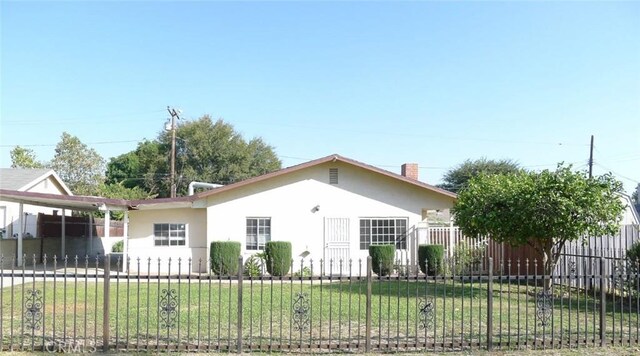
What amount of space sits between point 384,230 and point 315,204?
2.73 metres

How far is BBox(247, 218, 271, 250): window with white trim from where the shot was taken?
68.1 feet

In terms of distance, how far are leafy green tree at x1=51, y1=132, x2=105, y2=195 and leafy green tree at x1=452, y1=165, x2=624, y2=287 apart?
4329cm

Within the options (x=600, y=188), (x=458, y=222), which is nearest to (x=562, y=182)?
(x=600, y=188)

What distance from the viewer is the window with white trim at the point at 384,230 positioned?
825 inches

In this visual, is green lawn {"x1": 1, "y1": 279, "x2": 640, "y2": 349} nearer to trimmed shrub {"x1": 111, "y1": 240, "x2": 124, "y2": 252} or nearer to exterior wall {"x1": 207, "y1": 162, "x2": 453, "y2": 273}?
exterior wall {"x1": 207, "y1": 162, "x2": 453, "y2": 273}

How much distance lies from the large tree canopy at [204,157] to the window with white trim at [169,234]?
1188 inches

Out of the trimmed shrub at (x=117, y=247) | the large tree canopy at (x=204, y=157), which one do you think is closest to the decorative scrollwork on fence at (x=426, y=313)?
the trimmed shrub at (x=117, y=247)

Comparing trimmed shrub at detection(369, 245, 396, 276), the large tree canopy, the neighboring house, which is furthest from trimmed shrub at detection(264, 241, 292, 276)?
the large tree canopy

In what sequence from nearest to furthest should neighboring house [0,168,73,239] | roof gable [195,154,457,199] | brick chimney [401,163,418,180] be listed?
roof gable [195,154,457,199], brick chimney [401,163,418,180], neighboring house [0,168,73,239]

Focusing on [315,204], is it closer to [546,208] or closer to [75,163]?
[546,208]

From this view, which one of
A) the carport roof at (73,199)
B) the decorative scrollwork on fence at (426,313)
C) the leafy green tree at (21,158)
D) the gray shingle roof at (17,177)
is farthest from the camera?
the leafy green tree at (21,158)

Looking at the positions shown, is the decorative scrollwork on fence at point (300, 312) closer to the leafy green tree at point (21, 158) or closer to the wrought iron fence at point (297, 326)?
the wrought iron fence at point (297, 326)

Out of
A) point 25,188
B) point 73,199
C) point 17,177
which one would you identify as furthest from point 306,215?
point 17,177

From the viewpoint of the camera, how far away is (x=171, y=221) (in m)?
21.3
